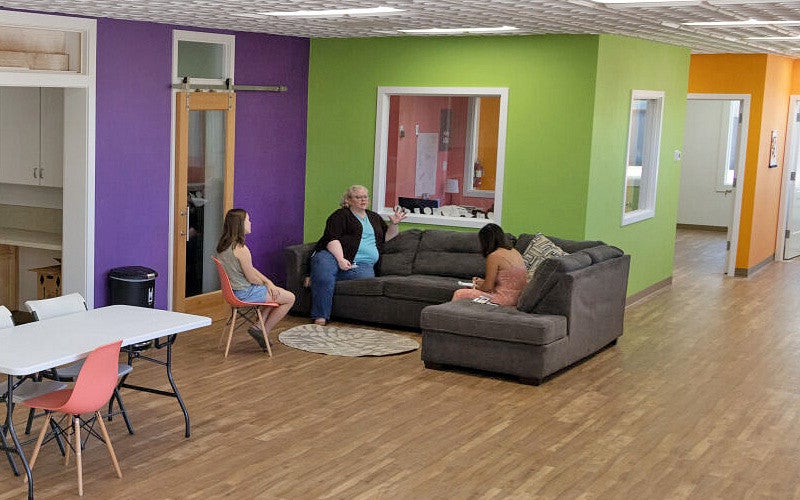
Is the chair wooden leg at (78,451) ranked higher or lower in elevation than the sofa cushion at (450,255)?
lower

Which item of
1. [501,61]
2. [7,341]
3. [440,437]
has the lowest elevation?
[440,437]

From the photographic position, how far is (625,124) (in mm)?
10852

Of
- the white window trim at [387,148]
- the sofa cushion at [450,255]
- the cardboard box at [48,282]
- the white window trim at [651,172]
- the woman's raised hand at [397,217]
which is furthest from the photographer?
the white window trim at [651,172]

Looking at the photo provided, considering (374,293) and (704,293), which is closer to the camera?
(374,293)

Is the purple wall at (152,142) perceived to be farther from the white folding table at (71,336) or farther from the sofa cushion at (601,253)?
the sofa cushion at (601,253)

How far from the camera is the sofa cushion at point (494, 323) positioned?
317 inches

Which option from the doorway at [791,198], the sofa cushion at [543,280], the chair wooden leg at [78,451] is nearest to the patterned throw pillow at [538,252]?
the sofa cushion at [543,280]

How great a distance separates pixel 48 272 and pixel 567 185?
466 cm

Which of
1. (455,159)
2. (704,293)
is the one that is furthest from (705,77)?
(455,159)

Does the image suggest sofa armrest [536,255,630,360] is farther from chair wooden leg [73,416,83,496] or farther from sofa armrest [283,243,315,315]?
chair wooden leg [73,416,83,496]

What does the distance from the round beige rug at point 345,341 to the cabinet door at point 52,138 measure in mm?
2351

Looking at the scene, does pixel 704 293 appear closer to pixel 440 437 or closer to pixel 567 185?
pixel 567 185

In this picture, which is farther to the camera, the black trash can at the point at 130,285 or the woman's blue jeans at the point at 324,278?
the woman's blue jeans at the point at 324,278

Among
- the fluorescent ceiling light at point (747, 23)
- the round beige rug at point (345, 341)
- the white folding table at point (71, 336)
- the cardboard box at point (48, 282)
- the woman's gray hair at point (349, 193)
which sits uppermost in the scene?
the fluorescent ceiling light at point (747, 23)
